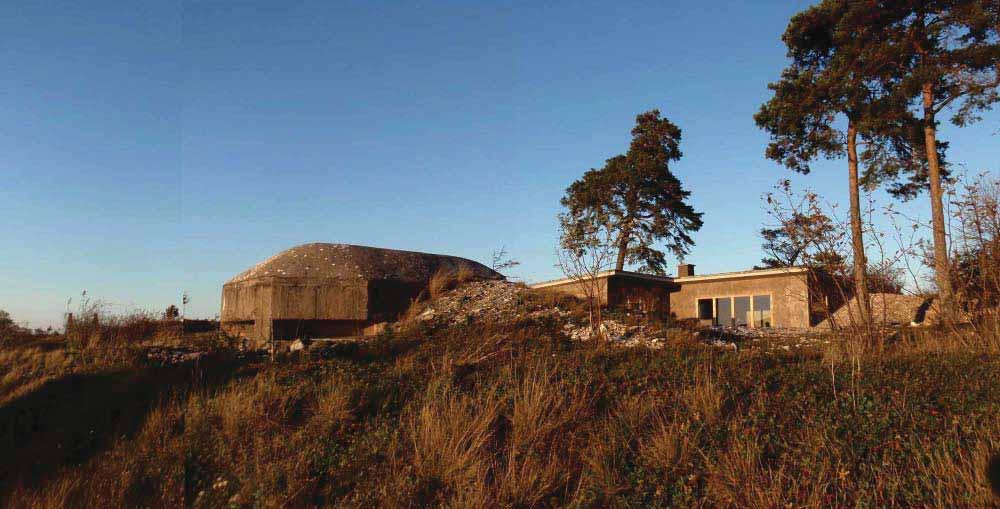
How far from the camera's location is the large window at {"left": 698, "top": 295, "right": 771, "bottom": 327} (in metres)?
19.5

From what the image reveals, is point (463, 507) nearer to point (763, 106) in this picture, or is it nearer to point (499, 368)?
point (499, 368)

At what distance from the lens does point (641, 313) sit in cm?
1342

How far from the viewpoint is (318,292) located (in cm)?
1250

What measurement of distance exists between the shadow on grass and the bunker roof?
4174mm

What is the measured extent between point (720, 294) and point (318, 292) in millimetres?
13900

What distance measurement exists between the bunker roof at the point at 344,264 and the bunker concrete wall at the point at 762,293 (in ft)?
34.4

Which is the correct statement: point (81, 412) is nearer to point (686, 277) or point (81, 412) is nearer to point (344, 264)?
point (344, 264)

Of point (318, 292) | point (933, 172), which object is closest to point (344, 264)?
point (318, 292)

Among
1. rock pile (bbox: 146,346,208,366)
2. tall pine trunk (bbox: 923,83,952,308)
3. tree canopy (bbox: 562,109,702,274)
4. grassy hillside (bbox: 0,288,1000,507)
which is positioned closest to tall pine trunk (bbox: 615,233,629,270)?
tree canopy (bbox: 562,109,702,274)

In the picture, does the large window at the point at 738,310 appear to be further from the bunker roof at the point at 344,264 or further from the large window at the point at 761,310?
the bunker roof at the point at 344,264

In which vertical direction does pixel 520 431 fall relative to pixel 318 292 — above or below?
below

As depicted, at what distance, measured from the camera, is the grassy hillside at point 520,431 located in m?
4.39

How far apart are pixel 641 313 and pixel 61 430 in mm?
10539

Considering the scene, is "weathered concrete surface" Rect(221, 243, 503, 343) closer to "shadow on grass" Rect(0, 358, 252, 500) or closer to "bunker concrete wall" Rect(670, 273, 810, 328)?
"shadow on grass" Rect(0, 358, 252, 500)
